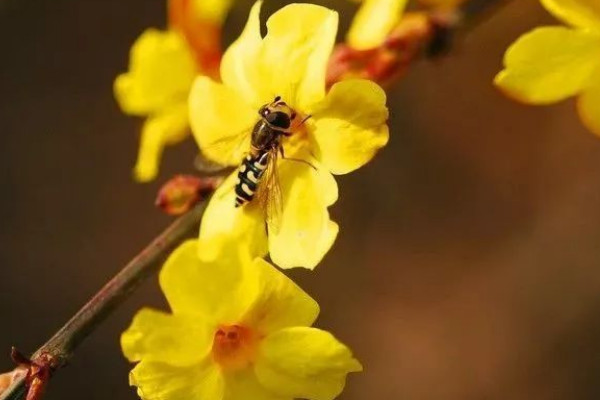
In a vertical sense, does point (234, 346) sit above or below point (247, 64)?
below

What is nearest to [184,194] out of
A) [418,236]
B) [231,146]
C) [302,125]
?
[231,146]

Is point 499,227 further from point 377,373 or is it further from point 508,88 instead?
point 508,88

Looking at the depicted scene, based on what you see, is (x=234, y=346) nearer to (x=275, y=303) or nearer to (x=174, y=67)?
(x=275, y=303)

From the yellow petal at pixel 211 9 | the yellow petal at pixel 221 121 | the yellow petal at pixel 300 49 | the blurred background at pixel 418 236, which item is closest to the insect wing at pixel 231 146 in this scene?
the yellow petal at pixel 221 121

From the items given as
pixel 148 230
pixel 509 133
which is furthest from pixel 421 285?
pixel 148 230

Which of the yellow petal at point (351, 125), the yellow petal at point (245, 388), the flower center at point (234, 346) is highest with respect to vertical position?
the yellow petal at point (351, 125)

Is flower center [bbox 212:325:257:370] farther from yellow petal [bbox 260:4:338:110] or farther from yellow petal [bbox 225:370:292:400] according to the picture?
yellow petal [bbox 260:4:338:110]

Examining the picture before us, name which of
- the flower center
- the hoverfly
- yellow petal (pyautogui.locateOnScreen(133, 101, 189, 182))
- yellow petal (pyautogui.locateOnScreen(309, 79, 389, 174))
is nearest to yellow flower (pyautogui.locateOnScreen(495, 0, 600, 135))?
yellow petal (pyautogui.locateOnScreen(309, 79, 389, 174))

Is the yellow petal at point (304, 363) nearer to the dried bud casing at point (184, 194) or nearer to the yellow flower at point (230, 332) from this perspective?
the yellow flower at point (230, 332)
